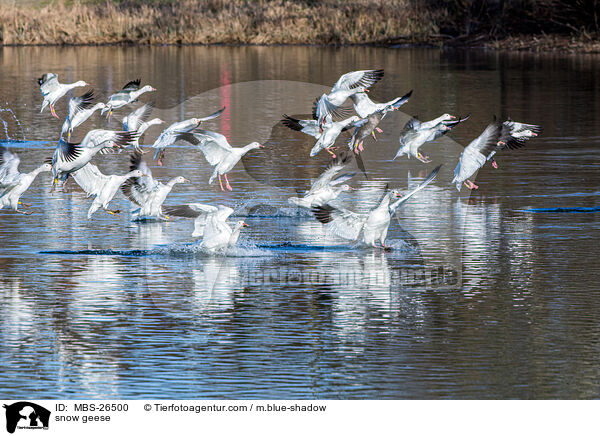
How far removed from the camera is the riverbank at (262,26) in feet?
163

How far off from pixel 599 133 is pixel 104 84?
550 inches

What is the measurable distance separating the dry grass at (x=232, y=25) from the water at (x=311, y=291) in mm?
29190

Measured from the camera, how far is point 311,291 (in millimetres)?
11086

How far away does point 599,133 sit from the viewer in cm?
2195

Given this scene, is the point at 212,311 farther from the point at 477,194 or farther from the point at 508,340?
the point at 477,194

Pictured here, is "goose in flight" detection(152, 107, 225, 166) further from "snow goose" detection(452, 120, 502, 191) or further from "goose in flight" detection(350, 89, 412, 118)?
"snow goose" detection(452, 120, 502, 191)

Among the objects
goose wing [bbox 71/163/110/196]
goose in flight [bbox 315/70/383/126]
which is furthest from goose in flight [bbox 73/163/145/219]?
goose in flight [bbox 315/70/383/126]

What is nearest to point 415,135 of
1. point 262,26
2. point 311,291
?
point 311,291

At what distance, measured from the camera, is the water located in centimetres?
875

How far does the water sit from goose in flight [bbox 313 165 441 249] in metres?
0.18

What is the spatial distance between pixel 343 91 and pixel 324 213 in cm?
454

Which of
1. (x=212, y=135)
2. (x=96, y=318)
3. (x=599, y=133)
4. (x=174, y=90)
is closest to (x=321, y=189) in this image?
(x=212, y=135)

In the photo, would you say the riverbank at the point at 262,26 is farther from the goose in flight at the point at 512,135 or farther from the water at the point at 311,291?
the goose in flight at the point at 512,135
